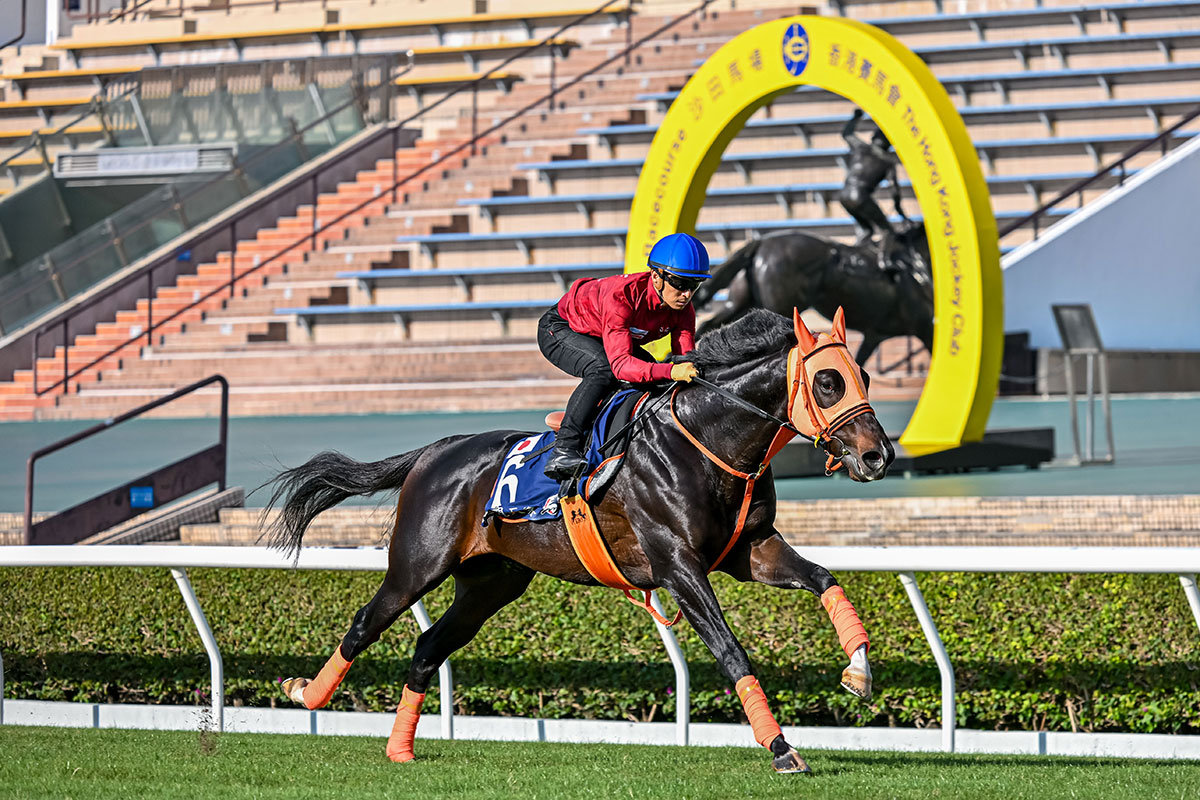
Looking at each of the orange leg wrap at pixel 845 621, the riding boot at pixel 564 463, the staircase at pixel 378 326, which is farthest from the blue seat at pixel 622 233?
the orange leg wrap at pixel 845 621

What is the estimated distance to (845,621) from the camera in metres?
4.13

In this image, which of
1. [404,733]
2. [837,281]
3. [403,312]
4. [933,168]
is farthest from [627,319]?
[403,312]

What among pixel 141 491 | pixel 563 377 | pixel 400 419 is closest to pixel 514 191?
pixel 563 377

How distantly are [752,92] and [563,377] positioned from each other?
6.02 metres

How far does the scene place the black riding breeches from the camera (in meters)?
4.66

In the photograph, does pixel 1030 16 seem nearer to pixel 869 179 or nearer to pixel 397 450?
pixel 869 179

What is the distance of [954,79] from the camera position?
17.2 m

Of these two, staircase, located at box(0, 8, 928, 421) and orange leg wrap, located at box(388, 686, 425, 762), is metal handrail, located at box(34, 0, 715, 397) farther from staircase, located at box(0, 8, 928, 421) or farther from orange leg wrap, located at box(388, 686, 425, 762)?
orange leg wrap, located at box(388, 686, 425, 762)

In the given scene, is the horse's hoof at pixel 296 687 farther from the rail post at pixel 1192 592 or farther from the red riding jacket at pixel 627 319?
the rail post at pixel 1192 592

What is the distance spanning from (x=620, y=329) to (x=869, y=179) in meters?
6.29

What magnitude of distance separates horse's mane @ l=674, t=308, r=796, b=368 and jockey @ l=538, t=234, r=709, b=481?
81mm

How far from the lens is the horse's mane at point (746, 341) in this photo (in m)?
4.46

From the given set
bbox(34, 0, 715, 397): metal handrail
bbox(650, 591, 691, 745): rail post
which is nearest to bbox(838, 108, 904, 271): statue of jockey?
bbox(650, 591, 691, 745): rail post

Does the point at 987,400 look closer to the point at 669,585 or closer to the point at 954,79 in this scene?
the point at 669,585
